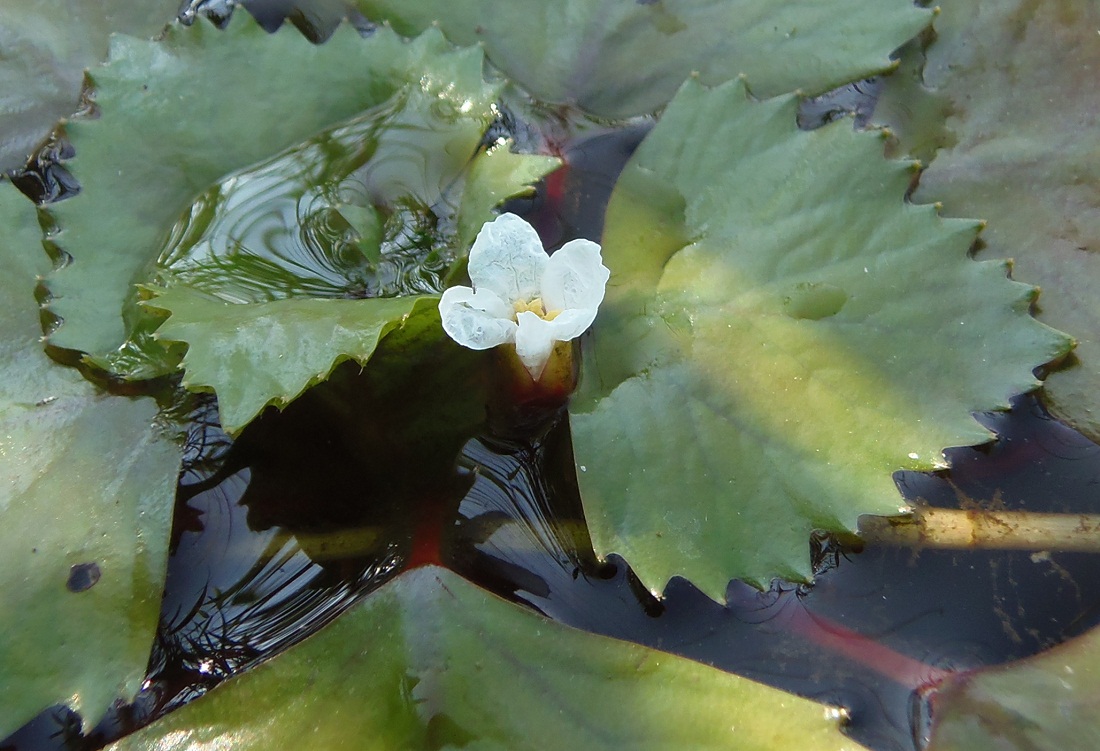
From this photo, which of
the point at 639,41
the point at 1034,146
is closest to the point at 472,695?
the point at 639,41

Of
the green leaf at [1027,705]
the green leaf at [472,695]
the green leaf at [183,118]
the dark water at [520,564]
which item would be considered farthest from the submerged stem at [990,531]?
the green leaf at [183,118]

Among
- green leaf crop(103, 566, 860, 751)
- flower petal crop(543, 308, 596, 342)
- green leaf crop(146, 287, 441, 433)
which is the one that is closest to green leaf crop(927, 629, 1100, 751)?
green leaf crop(103, 566, 860, 751)

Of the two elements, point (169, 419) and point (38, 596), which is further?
point (169, 419)

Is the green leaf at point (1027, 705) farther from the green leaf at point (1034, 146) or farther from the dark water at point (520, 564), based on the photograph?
the green leaf at point (1034, 146)

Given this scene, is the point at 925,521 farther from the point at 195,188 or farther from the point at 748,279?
the point at 195,188

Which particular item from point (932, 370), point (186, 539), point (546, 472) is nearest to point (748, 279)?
point (932, 370)

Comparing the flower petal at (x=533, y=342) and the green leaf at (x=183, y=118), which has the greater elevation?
the green leaf at (x=183, y=118)

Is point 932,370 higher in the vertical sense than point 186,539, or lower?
lower

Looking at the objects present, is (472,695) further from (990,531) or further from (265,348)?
(990,531)
